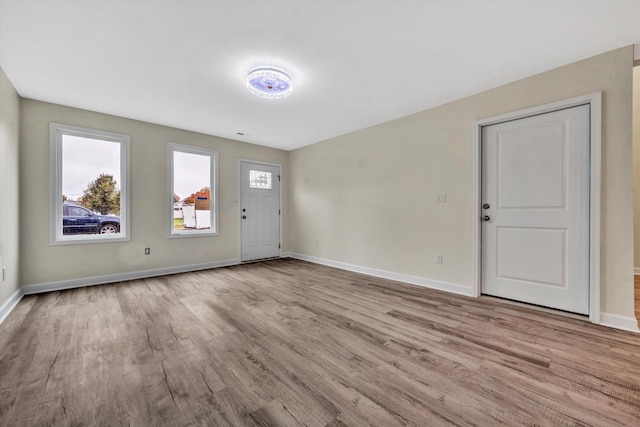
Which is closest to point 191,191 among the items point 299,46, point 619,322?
point 299,46

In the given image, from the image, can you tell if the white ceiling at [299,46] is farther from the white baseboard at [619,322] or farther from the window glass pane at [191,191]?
the white baseboard at [619,322]

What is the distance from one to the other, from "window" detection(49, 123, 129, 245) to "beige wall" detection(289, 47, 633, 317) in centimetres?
312

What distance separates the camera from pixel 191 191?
181 inches

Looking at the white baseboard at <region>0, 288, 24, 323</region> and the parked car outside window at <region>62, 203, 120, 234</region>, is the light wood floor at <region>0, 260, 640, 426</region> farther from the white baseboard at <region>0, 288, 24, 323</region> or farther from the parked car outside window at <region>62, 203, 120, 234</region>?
the parked car outside window at <region>62, 203, 120, 234</region>

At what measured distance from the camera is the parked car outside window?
3.51 metres

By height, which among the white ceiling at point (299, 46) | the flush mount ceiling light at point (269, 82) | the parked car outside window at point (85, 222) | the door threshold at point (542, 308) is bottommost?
the door threshold at point (542, 308)

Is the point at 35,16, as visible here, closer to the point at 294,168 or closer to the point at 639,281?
the point at 294,168

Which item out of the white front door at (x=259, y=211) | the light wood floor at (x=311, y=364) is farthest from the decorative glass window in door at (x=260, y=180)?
the light wood floor at (x=311, y=364)

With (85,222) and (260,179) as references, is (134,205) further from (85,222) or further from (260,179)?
(260,179)

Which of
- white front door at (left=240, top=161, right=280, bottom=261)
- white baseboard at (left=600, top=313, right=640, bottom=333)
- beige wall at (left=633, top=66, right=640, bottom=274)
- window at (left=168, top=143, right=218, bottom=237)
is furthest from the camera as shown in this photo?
white front door at (left=240, top=161, right=280, bottom=261)

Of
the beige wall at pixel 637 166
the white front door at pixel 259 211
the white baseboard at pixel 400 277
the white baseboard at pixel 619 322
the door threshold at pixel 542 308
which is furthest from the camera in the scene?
the white front door at pixel 259 211

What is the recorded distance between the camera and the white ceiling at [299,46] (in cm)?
182

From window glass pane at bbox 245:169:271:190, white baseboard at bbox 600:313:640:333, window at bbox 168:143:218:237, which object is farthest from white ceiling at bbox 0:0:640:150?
white baseboard at bbox 600:313:640:333

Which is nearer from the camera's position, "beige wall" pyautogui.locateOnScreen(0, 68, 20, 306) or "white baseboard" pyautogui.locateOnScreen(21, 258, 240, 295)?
"beige wall" pyautogui.locateOnScreen(0, 68, 20, 306)
